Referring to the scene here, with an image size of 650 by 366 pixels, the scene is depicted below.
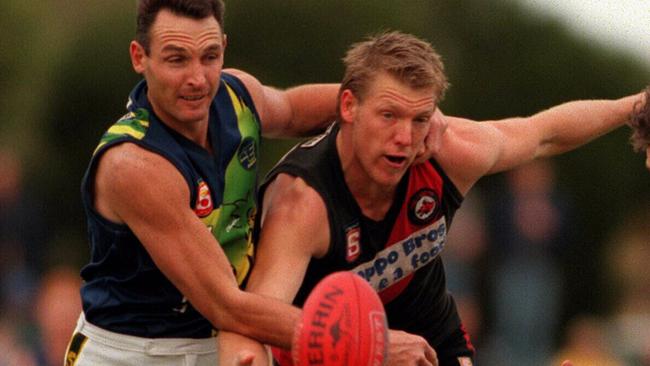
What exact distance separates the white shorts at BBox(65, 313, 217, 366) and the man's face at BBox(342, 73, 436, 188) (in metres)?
1.08

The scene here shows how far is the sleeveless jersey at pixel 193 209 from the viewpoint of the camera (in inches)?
340

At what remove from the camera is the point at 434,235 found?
934cm

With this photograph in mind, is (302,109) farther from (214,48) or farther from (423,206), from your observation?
(214,48)

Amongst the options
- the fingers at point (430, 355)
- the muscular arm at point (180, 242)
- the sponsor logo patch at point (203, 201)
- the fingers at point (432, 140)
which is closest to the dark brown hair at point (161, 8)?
the muscular arm at point (180, 242)

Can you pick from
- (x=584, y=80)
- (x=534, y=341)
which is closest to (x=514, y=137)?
(x=534, y=341)

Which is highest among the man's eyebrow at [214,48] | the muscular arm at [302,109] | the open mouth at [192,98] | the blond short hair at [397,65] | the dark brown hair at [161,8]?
the dark brown hair at [161,8]

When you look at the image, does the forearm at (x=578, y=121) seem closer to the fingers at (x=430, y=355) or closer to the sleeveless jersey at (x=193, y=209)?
the fingers at (x=430, y=355)

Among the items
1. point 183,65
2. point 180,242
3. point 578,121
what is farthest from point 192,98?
point 578,121

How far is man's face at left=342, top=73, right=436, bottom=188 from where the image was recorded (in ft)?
28.9

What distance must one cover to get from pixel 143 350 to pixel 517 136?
6.95 feet

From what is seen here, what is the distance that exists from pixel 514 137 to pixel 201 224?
1.86 metres

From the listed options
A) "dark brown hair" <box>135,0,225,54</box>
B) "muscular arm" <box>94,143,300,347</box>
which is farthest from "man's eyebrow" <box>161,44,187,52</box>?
"muscular arm" <box>94,143,300,347</box>

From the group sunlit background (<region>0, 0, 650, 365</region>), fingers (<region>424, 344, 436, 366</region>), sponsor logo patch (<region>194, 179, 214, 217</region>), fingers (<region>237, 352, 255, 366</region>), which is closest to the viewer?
fingers (<region>237, 352, 255, 366</region>)

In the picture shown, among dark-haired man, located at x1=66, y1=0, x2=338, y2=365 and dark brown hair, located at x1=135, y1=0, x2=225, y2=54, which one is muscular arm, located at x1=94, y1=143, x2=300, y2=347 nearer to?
dark-haired man, located at x1=66, y1=0, x2=338, y2=365
